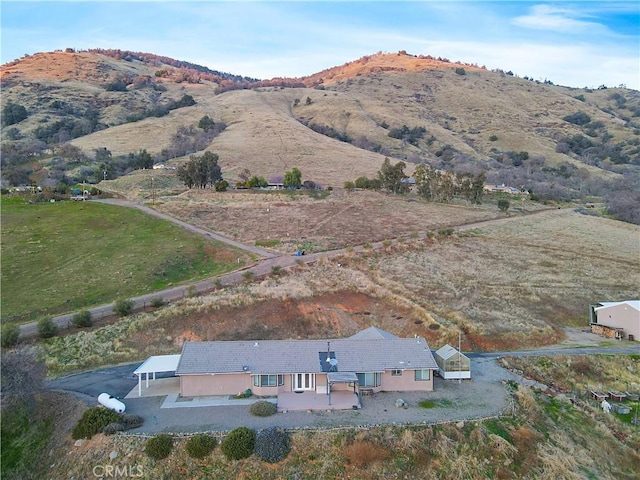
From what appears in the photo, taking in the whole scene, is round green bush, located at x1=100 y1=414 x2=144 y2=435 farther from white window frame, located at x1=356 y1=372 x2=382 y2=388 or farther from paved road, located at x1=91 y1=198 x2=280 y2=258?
paved road, located at x1=91 y1=198 x2=280 y2=258

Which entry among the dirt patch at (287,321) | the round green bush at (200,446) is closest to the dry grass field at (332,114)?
the dirt patch at (287,321)

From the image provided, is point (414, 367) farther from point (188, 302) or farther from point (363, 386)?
point (188, 302)

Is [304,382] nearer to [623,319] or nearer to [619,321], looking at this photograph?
[619,321]

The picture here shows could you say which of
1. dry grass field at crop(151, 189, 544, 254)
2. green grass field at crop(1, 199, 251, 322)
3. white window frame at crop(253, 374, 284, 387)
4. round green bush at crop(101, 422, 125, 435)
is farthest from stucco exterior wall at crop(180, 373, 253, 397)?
dry grass field at crop(151, 189, 544, 254)

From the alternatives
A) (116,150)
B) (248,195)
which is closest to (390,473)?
(248,195)

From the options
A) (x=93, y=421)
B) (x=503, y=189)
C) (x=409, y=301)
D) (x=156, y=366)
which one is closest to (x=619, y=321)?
(x=409, y=301)
